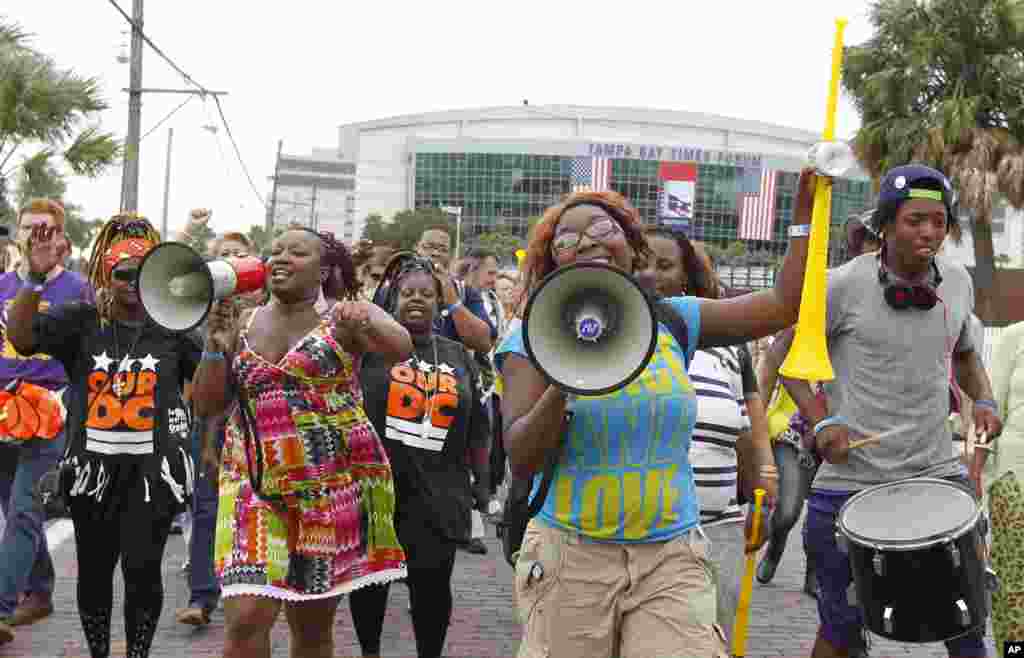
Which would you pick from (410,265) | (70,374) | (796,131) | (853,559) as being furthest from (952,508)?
(796,131)

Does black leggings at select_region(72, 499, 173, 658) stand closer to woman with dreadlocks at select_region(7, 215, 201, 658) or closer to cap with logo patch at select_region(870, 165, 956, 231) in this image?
woman with dreadlocks at select_region(7, 215, 201, 658)

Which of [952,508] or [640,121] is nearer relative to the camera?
[952,508]

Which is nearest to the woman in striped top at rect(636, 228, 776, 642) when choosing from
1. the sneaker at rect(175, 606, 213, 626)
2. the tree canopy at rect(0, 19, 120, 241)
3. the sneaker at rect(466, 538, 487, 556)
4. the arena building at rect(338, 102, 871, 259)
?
the sneaker at rect(175, 606, 213, 626)

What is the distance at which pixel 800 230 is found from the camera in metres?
3.52

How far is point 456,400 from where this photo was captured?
6.11 metres

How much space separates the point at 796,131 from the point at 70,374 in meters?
134

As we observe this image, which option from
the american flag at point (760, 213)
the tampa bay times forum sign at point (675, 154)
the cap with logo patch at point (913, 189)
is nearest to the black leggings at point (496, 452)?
the cap with logo patch at point (913, 189)

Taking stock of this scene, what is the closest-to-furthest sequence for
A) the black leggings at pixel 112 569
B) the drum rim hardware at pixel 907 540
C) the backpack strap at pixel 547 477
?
the backpack strap at pixel 547 477 < the drum rim hardware at pixel 907 540 < the black leggings at pixel 112 569

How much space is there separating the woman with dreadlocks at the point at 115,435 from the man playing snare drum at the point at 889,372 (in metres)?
2.54

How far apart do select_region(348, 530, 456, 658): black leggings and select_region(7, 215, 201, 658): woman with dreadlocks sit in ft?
2.72

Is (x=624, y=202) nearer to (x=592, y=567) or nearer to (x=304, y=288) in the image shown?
(x=592, y=567)

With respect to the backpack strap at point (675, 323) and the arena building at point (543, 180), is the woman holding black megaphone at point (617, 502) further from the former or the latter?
the arena building at point (543, 180)

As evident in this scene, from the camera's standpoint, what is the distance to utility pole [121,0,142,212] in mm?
19250

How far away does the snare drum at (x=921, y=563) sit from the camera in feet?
13.7
